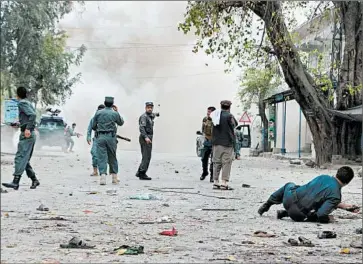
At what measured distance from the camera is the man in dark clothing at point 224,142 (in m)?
11.4

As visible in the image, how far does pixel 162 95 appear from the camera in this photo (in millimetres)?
12008

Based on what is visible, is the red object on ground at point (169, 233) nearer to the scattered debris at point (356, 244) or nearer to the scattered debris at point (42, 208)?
the scattered debris at point (356, 244)

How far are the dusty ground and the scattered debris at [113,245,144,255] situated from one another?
70 mm

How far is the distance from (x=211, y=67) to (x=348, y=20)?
4077mm

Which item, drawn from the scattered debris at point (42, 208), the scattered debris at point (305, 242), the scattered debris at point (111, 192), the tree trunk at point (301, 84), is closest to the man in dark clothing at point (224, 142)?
the scattered debris at point (111, 192)

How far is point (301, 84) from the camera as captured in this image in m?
19.6

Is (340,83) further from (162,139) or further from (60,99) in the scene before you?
(60,99)

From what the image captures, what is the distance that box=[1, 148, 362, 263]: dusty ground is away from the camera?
5.23 meters

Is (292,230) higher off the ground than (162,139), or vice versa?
(162,139)

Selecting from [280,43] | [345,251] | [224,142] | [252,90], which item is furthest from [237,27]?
[252,90]

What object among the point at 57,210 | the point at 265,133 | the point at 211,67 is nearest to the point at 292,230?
the point at 57,210

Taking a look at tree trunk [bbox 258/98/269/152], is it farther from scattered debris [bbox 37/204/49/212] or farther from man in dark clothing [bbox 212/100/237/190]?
scattered debris [bbox 37/204/49/212]

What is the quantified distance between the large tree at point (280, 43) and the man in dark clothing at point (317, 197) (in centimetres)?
904

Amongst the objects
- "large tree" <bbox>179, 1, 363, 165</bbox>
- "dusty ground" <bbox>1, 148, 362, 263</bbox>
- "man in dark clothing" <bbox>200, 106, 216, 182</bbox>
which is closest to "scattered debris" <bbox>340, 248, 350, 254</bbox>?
"dusty ground" <bbox>1, 148, 362, 263</bbox>
